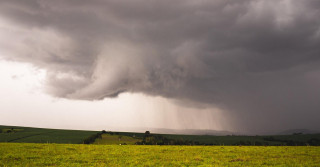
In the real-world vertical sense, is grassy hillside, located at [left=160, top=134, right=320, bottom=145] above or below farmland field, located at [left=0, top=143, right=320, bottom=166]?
below

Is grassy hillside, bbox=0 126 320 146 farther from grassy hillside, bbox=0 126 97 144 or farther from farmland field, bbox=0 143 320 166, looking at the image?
farmland field, bbox=0 143 320 166

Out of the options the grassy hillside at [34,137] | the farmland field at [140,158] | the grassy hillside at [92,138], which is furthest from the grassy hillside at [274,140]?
the farmland field at [140,158]

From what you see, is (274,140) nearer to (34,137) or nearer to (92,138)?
(92,138)

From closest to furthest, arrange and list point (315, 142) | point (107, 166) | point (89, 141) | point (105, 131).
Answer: point (107, 166)
point (89, 141)
point (315, 142)
point (105, 131)

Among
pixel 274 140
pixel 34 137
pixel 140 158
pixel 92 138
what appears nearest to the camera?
pixel 140 158

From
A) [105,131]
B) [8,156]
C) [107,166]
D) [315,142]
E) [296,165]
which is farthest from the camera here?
[105,131]

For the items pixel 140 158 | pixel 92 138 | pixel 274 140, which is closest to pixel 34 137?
pixel 92 138

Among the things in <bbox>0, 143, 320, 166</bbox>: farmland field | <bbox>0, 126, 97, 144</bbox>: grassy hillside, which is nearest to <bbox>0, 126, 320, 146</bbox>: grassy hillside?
<bbox>0, 126, 97, 144</bbox>: grassy hillside

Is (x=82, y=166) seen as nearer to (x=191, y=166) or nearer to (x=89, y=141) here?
(x=191, y=166)

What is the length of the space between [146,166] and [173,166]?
311cm

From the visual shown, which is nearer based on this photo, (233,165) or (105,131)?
(233,165)

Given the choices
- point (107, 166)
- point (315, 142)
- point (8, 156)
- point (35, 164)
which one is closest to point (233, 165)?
point (107, 166)

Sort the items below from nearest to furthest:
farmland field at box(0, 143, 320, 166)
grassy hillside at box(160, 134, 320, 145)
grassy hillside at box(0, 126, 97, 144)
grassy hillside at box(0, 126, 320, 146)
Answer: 1. farmland field at box(0, 143, 320, 166)
2. grassy hillside at box(0, 126, 97, 144)
3. grassy hillside at box(0, 126, 320, 146)
4. grassy hillside at box(160, 134, 320, 145)

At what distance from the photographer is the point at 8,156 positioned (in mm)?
28766
